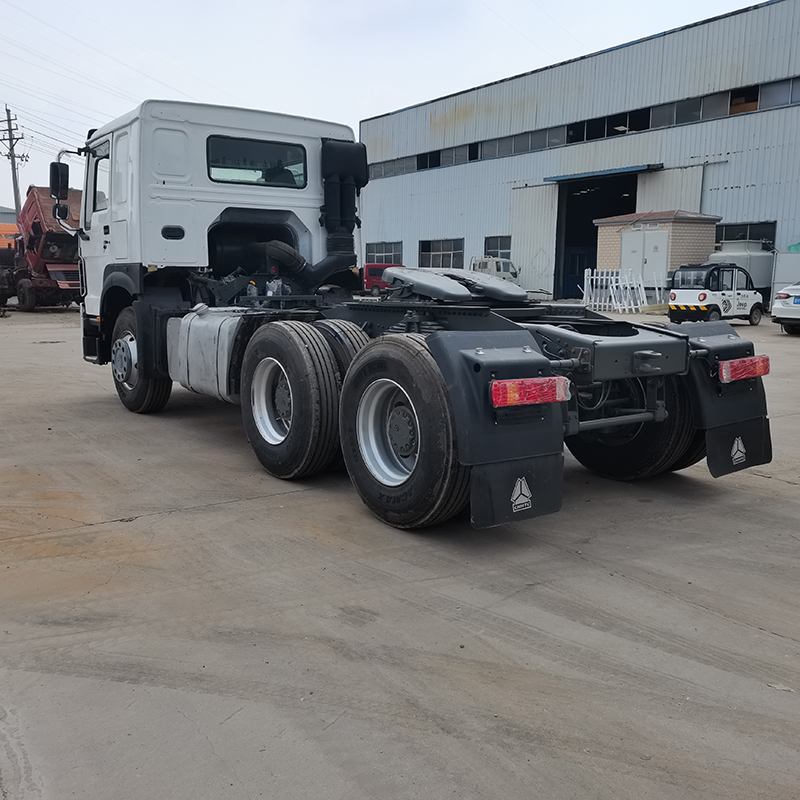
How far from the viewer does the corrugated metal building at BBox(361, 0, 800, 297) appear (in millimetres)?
27547

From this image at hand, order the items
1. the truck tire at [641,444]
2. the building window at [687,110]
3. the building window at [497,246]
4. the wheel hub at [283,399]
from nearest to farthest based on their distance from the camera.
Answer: the truck tire at [641,444] < the wheel hub at [283,399] < the building window at [687,110] < the building window at [497,246]

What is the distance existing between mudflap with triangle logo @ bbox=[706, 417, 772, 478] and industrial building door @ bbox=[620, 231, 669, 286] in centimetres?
2436

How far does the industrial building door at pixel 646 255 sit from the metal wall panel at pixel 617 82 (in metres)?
5.33

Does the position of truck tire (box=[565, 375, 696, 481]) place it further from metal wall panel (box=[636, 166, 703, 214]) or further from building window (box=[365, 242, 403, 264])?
building window (box=[365, 242, 403, 264])

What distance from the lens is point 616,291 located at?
29031 millimetres

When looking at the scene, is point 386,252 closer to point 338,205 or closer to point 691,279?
point 691,279

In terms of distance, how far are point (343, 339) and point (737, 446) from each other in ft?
9.10

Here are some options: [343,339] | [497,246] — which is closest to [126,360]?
[343,339]

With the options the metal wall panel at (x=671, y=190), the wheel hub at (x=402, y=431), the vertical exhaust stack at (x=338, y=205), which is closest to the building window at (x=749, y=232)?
the metal wall panel at (x=671, y=190)

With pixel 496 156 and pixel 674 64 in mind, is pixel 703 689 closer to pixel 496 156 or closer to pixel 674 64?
pixel 674 64

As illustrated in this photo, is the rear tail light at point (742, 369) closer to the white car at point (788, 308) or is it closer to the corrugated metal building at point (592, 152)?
the white car at point (788, 308)

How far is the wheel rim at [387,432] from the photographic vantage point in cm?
489

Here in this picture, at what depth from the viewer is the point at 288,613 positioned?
3.69 metres

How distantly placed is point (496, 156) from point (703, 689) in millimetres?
36629
